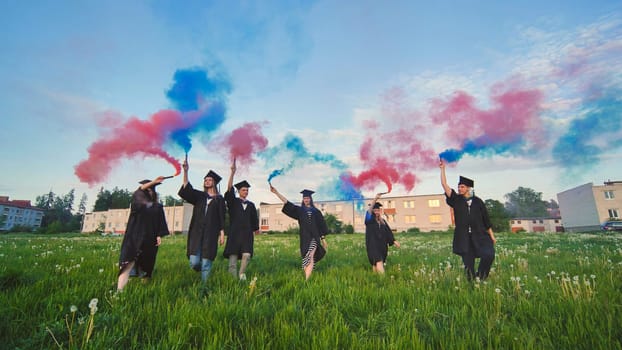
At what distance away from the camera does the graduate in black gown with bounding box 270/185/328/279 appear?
320 inches

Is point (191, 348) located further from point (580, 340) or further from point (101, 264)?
point (101, 264)

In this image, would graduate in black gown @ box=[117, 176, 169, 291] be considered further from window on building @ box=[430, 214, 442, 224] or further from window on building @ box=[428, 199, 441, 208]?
window on building @ box=[428, 199, 441, 208]

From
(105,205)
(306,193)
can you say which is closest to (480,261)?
(306,193)

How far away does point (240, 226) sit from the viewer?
8109 mm

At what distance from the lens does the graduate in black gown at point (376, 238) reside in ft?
27.7

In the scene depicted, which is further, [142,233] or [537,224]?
[537,224]

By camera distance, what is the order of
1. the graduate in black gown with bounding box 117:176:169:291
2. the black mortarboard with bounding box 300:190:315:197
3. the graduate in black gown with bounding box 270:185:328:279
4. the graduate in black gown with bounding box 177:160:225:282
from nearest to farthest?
the graduate in black gown with bounding box 117:176:169:291 < the graduate in black gown with bounding box 177:160:225:282 < the graduate in black gown with bounding box 270:185:328:279 < the black mortarboard with bounding box 300:190:315:197

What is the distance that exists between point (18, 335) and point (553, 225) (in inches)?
4859

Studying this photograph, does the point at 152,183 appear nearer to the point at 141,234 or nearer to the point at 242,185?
the point at 141,234

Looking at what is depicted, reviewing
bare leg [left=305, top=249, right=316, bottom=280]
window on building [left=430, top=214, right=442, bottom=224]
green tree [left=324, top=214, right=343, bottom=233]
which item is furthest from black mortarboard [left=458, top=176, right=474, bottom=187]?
window on building [left=430, top=214, right=442, bottom=224]

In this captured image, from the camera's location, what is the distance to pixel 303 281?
6.50 metres

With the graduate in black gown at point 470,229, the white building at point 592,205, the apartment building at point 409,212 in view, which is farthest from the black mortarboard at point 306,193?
the white building at point 592,205

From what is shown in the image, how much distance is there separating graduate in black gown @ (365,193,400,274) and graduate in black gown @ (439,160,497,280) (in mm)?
2019

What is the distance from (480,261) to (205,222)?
7186 mm
